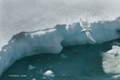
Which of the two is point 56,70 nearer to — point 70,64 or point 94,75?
point 70,64

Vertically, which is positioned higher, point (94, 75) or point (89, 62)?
point (89, 62)

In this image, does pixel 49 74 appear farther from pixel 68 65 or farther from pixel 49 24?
pixel 49 24

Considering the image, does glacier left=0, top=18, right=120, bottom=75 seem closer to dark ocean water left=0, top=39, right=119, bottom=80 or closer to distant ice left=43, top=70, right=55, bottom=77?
dark ocean water left=0, top=39, right=119, bottom=80

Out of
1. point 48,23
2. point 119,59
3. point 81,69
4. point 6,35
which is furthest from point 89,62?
point 6,35

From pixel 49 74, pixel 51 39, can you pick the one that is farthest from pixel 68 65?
pixel 51 39

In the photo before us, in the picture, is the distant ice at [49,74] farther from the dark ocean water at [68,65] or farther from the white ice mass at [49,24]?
the white ice mass at [49,24]

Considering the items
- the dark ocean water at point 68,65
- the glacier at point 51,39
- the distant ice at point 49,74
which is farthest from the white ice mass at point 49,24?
the distant ice at point 49,74
